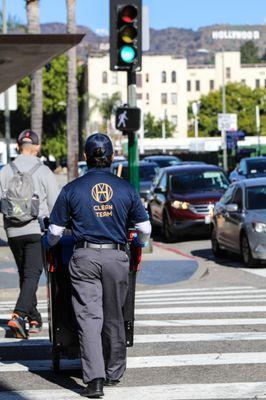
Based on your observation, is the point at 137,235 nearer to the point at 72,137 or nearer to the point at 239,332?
the point at 239,332

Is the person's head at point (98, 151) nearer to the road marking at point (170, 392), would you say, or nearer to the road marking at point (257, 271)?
the road marking at point (170, 392)

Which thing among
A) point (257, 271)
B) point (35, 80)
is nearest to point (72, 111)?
point (35, 80)

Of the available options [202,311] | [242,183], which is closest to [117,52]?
[242,183]

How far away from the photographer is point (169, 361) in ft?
28.9

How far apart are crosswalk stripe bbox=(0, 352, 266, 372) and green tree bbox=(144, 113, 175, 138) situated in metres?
148

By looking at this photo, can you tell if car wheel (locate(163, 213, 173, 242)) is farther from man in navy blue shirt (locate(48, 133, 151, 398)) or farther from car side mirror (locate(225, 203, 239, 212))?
man in navy blue shirt (locate(48, 133, 151, 398))

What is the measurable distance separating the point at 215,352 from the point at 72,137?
111 ft

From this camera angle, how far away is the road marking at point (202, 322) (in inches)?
432

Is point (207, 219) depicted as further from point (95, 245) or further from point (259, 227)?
point (95, 245)

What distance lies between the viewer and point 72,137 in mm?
42594

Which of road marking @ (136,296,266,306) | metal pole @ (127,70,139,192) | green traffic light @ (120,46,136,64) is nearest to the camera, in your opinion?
road marking @ (136,296,266,306)

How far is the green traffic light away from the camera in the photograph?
1783 centimetres

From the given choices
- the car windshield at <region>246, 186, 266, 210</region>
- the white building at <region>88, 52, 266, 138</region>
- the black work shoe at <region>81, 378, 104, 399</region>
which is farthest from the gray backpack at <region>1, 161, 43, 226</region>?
the white building at <region>88, 52, 266, 138</region>

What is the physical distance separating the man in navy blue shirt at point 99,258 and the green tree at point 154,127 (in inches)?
5858
